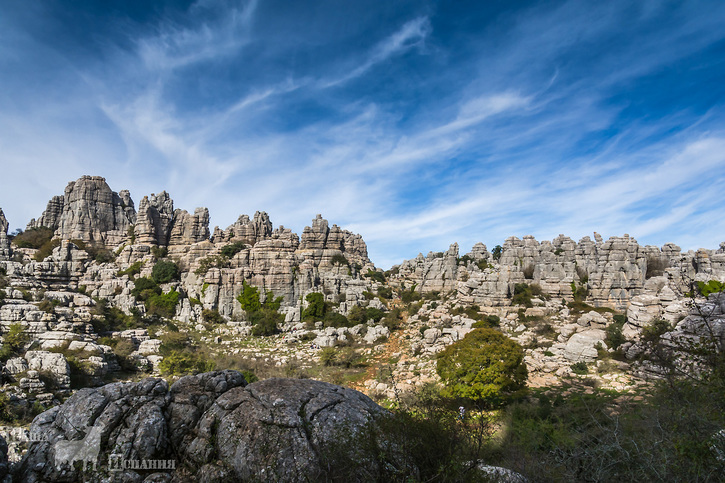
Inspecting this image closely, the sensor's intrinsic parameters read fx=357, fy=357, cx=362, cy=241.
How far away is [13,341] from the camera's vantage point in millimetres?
18984

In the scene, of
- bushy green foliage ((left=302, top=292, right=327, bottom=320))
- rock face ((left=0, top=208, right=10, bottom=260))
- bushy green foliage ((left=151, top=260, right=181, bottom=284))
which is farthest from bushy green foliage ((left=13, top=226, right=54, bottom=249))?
bushy green foliage ((left=302, top=292, right=327, bottom=320))

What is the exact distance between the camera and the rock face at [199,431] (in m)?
5.80

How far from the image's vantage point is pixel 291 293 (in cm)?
4003

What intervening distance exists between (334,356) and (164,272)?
86.8 feet

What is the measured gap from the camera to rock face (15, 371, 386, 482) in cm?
580

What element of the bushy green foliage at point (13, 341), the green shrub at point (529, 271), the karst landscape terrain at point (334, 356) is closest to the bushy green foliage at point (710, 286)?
the karst landscape terrain at point (334, 356)

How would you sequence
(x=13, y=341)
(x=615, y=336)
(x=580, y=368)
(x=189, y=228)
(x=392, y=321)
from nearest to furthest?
(x=580, y=368) → (x=13, y=341) → (x=615, y=336) → (x=392, y=321) → (x=189, y=228)

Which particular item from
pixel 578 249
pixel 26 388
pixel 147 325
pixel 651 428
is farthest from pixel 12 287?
pixel 578 249

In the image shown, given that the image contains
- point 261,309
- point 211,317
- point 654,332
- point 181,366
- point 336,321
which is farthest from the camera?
point 261,309

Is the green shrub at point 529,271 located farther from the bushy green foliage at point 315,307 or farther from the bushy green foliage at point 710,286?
the bushy green foliage at point 315,307

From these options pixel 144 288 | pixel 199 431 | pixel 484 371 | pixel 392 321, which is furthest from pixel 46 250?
pixel 484 371

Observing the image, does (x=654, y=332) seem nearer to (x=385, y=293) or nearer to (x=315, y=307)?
(x=315, y=307)

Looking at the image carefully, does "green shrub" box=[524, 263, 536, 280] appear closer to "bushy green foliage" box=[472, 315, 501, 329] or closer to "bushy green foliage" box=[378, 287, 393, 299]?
"bushy green foliage" box=[472, 315, 501, 329]

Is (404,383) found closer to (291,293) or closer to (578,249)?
(291,293)
